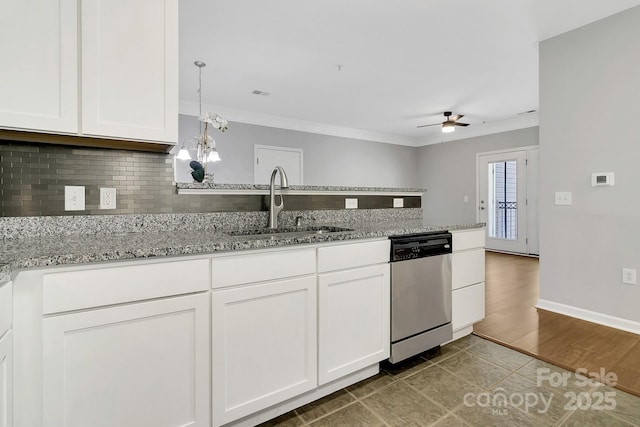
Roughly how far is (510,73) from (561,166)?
5.38 feet

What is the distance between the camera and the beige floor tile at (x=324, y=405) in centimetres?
157

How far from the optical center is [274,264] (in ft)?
4.68

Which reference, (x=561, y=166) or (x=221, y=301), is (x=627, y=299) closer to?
(x=561, y=166)

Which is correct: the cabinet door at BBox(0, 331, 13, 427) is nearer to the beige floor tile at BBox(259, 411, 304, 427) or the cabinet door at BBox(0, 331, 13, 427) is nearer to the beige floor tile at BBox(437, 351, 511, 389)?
the beige floor tile at BBox(259, 411, 304, 427)

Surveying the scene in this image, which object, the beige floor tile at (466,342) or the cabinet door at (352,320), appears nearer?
the cabinet door at (352,320)

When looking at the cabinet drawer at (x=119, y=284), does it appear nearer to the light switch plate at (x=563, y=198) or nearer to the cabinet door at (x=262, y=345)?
the cabinet door at (x=262, y=345)

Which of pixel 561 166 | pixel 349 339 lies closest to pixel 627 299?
pixel 561 166

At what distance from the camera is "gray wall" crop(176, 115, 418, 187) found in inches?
209

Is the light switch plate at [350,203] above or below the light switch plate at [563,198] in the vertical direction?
below

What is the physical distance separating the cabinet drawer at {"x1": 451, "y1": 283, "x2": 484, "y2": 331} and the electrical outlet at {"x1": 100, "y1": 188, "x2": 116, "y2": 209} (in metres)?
2.12

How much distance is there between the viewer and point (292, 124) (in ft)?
19.8

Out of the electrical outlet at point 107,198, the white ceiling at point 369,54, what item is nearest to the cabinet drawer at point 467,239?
the white ceiling at point 369,54

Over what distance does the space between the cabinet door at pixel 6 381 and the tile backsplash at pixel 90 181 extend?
2.38 ft

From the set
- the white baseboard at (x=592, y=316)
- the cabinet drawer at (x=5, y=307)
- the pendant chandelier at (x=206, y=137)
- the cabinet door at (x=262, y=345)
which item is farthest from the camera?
the white baseboard at (x=592, y=316)
